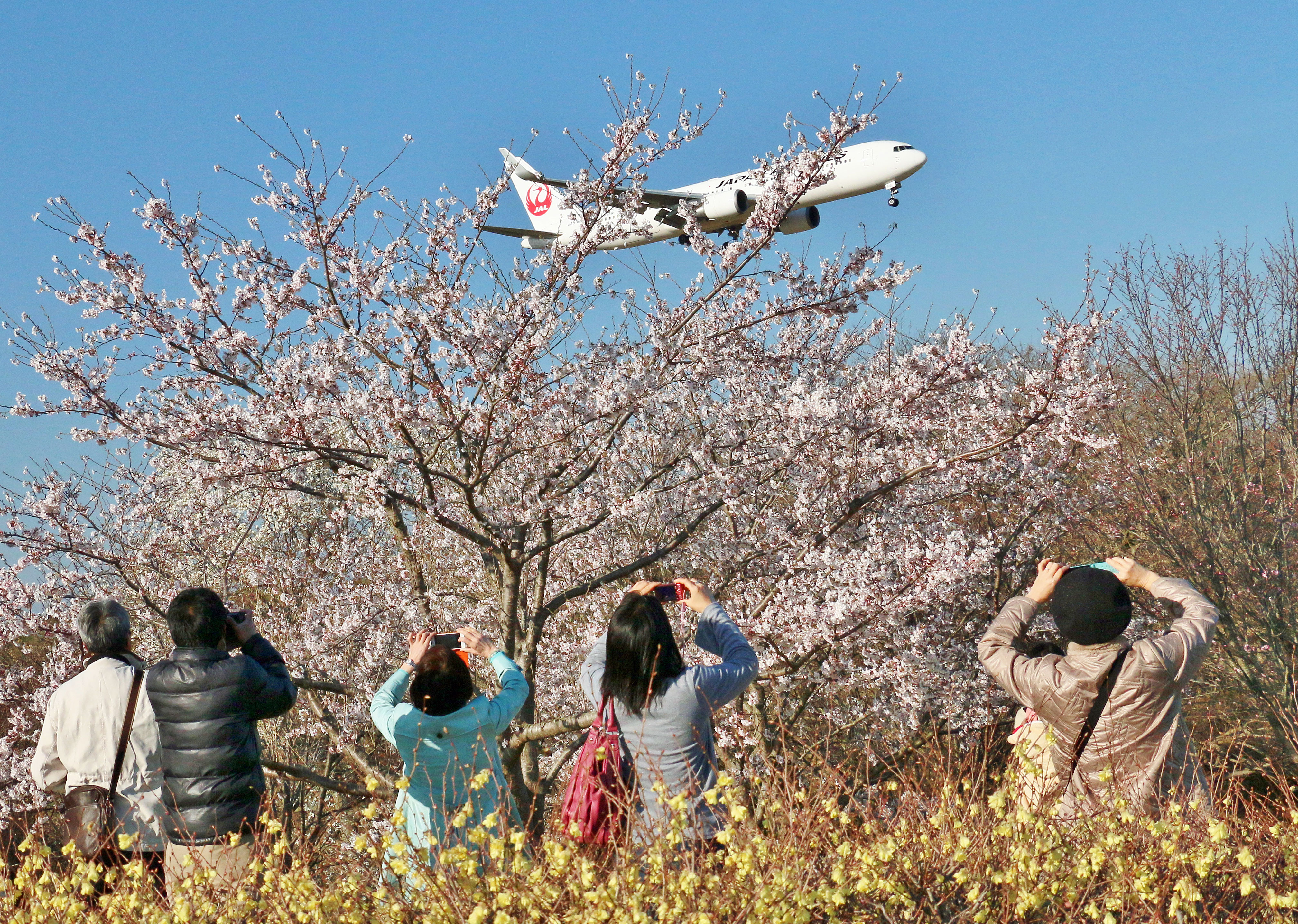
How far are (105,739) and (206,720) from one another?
0.56 meters

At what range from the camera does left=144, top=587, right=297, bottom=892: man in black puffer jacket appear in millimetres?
3311

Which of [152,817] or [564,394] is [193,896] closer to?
[152,817]

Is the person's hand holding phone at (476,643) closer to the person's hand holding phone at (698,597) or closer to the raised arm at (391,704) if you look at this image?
the raised arm at (391,704)

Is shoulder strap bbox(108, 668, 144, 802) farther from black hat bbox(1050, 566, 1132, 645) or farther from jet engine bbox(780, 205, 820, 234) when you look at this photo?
jet engine bbox(780, 205, 820, 234)

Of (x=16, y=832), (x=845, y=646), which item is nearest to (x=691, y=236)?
(x=845, y=646)

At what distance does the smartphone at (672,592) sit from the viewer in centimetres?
330

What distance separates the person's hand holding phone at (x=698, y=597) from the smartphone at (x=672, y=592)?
12 mm

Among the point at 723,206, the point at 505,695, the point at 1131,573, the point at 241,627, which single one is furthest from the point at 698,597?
the point at 723,206

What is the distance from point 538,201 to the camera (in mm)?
24828

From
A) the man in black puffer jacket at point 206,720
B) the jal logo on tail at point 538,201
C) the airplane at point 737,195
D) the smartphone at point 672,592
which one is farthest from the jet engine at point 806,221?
the jal logo on tail at point 538,201

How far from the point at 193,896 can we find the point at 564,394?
3146mm

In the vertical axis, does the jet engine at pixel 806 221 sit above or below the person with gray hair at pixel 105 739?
above

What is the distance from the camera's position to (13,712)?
8328 millimetres

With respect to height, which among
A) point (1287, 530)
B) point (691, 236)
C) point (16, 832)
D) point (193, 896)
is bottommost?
point (16, 832)
